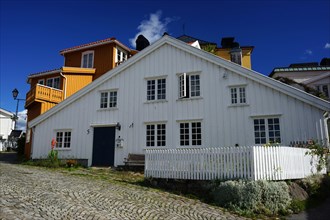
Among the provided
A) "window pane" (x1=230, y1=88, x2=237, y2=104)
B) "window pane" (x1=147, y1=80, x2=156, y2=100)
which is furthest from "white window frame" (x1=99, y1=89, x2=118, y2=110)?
"window pane" (x1=230, y1=88, x2=237, y2=104)

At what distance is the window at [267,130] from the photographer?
1479 cm

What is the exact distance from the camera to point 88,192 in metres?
9.01

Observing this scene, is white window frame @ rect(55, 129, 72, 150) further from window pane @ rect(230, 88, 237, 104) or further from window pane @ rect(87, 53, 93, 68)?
window pane @ rect(230, 88, 237, 104)

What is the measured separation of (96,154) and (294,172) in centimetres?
1154

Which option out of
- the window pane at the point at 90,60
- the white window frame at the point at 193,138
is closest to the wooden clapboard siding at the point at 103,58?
the window pane at the point at 90,60

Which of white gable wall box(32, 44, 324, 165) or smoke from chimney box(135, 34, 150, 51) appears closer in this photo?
white gable wall box(32, 44, 324, 165)

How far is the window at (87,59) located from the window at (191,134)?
1358 cm

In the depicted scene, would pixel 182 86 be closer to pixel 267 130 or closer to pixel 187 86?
pixel 187 86

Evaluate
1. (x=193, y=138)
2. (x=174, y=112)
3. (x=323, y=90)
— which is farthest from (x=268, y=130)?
(x=323, y=90)

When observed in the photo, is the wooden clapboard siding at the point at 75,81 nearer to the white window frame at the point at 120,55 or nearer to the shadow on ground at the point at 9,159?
the white window frame at the point at 120,55

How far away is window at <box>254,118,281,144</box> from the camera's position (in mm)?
14789

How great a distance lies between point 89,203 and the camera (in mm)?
7703

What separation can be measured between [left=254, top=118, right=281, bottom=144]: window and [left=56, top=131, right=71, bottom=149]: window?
1159 centimetres

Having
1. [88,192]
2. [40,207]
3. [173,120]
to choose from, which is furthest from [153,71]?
[40,207]
